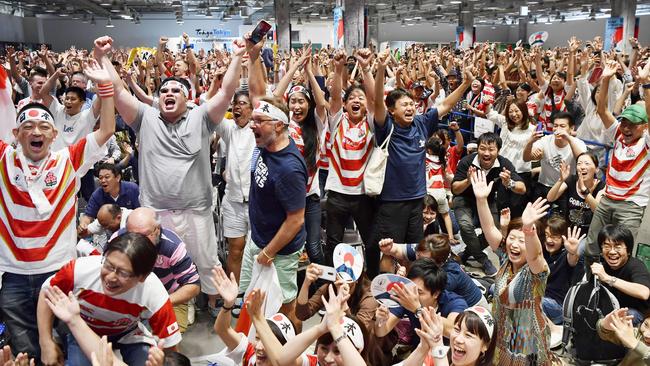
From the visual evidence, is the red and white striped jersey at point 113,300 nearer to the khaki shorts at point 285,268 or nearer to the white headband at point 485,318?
the khaki shorts at point 285,268

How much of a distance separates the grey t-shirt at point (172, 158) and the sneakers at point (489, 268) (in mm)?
2759

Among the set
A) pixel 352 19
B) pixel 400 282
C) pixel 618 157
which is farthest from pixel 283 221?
pixel 352 19

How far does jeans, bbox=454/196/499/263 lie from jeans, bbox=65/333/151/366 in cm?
325

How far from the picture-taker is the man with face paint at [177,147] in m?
3.62

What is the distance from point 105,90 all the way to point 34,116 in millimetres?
370

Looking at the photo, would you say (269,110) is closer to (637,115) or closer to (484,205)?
(484,205)

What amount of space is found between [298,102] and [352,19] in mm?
12117

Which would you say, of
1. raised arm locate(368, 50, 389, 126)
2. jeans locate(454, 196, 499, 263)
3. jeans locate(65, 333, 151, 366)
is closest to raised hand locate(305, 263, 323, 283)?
jeans locate(65, 333, 151, 366)

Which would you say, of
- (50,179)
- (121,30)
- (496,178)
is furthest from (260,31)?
(121,30)

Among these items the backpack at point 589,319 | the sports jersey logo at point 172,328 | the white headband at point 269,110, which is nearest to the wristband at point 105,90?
the white headband at point 269,110

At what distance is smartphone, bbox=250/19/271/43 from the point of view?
3872mm

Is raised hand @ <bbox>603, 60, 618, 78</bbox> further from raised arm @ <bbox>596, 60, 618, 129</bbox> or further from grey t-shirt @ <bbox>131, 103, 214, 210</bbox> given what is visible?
grey t-shirt @ <bbox>131, 103, 214, 210</bbox>

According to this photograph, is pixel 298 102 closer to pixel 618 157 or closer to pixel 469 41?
pixel 618 157

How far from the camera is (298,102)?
4.41 meters
